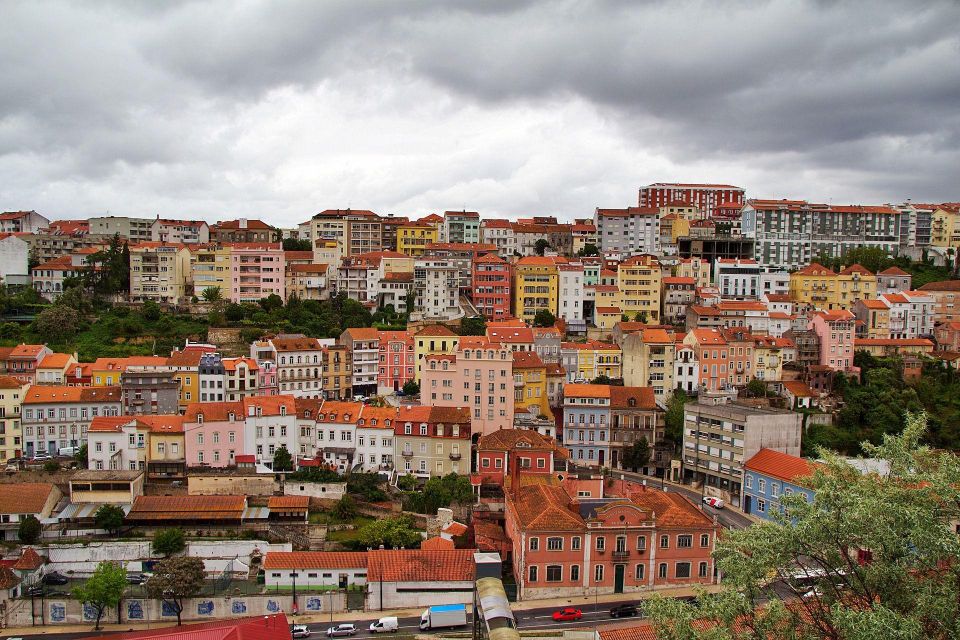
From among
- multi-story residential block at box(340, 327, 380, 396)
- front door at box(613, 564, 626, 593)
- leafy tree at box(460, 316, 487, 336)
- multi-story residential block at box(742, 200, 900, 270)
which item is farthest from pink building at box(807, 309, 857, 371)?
front door at box(613, 564, 626, 593)

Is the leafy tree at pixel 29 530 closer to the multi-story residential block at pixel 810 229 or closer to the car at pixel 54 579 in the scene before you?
the car at pixel 54 579

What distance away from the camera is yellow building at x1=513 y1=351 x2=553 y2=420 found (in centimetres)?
4912

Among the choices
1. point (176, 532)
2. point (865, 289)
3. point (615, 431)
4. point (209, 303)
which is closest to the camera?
point (176, 532)

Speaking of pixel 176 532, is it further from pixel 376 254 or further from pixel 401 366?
pixel 376 254

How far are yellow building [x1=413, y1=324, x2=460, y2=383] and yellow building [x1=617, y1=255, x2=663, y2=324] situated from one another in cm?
1946

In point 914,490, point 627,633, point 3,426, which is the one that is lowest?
point 627,633

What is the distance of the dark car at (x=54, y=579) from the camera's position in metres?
32.6

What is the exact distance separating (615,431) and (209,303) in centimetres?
3381

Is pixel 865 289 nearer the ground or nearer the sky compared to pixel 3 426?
nearer the sky

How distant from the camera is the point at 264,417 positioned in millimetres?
40781

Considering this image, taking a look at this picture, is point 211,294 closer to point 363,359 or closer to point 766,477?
point 363,359

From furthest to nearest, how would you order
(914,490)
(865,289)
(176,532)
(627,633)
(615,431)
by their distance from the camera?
(865,289) < (615,431) < (176,532) < (627,633) < (914,490)

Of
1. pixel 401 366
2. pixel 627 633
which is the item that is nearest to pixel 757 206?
A: pixel 401 366

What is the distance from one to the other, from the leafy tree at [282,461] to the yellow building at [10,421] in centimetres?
1405
